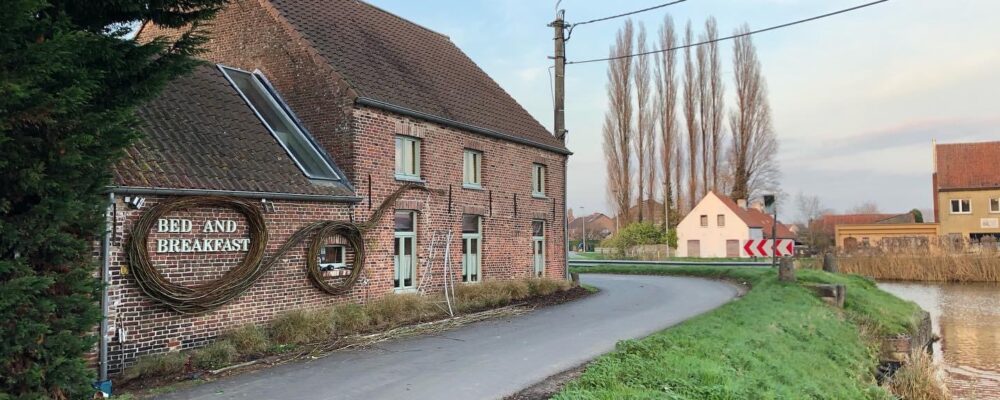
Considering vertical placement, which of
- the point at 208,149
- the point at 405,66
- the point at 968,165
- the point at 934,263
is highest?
the point at 968,165

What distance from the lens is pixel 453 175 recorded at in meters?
16.4

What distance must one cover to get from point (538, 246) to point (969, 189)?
42.0 metres

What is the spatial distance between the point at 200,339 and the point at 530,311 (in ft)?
24.3

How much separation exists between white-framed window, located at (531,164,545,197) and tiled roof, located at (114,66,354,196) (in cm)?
801

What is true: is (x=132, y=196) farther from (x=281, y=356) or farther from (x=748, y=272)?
(x=748, y=272)

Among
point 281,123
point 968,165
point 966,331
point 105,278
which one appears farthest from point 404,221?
A: point 968,165

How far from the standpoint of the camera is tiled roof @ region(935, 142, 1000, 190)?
48.0 meters

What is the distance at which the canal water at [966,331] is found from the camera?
43.6 ft

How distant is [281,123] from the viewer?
13.9 m

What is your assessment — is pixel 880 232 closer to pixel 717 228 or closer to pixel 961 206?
pixel 961 206

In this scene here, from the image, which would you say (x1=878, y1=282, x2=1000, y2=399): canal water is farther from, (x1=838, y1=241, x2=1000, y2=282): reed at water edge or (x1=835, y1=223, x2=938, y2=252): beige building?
(x1=835, y1=223, x2=938, y2=252): beige building

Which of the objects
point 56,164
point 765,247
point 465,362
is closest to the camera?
point 56,164

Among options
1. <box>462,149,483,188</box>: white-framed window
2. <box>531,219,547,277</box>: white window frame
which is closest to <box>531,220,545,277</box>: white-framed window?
<box>531,219,547,277</box>: white window frame

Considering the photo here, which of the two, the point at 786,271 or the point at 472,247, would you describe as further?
the point at 786,271
